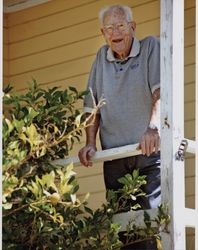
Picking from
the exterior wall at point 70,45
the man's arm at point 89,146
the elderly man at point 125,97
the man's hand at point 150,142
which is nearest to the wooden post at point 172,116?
the man's hand at point 150,142

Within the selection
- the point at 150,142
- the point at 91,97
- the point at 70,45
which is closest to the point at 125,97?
the point at 91,97

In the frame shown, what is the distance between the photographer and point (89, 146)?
6.23 meters

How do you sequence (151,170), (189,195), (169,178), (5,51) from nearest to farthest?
(169,178)
(151,170)
(189,195)
(5,51)

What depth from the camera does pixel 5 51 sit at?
9336mm

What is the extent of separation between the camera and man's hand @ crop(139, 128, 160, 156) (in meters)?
5.87

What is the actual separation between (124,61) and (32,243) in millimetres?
1384

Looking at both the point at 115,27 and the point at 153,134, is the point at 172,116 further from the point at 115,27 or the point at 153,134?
the point at 115,27

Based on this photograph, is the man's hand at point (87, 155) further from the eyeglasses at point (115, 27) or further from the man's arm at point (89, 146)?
the eyeglasses at point (115, 27)

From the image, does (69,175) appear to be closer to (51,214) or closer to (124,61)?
(51,214)

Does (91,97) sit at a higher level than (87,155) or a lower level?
higher

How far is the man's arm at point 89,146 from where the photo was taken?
20.1 feet

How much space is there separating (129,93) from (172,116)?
0.56 m

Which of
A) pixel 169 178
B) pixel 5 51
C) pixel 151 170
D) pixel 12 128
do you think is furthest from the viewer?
pixel 5 51

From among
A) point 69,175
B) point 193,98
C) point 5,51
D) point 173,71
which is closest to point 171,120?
point 173,71
